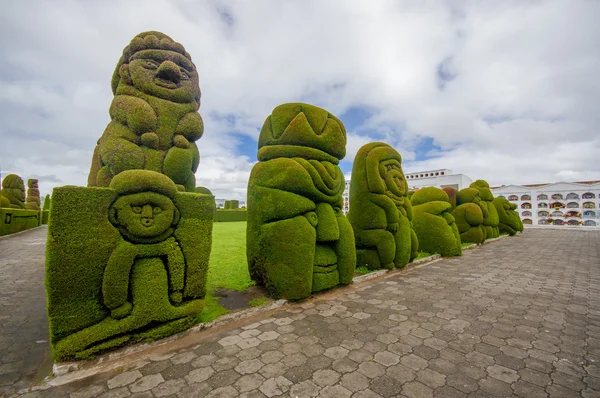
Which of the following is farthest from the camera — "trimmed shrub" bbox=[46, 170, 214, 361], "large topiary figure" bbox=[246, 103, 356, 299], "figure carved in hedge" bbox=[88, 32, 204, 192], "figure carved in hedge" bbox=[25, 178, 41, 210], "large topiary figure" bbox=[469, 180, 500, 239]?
"figure carved in hedge" bbox=[25, 178, 41, 210]

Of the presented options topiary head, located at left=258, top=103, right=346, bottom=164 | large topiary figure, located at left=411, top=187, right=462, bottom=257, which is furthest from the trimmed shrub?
large topiary figure, located at left=411, top=187, right=462, bottom=257

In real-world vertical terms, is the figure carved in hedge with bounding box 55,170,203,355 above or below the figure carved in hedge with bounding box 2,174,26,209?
below

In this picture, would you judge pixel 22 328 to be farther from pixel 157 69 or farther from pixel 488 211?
pixel 488 211

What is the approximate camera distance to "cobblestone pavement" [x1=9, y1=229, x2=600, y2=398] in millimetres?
2766

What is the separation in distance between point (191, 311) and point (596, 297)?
27.0ft

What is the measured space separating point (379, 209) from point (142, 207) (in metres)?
5.95

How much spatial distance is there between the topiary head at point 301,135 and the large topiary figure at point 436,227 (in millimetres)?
5977

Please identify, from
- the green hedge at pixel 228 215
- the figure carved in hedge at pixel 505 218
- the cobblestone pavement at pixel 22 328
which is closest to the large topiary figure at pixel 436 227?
the figure carved in hedge at pixel 505 218

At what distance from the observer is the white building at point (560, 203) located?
27.6 metres

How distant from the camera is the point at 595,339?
12.6 feet

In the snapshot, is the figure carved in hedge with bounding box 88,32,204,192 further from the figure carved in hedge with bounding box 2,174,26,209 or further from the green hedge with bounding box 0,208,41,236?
the figure carved in hedge with bounding box 2,174,26,209

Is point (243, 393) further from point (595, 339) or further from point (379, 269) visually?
point (379, 269)

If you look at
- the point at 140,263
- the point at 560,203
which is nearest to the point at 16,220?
the point at 140,263

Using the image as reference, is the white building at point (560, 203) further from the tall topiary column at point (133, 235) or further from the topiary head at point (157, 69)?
the tall topiary column at point (133, 235)
